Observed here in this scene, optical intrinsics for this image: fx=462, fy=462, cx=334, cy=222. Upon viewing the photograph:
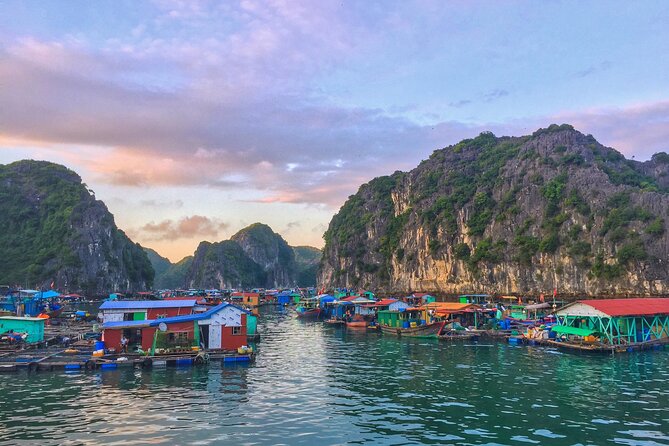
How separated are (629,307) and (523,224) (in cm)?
8953

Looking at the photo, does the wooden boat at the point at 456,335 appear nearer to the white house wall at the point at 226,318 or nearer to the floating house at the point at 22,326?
the white house wall at the point at 226,318

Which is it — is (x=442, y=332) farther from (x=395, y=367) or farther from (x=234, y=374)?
(x=234, y=374)

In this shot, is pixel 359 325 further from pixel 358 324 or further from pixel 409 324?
pixel 409 324

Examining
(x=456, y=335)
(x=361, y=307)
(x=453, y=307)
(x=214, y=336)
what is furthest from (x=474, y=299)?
(x=214, y=336)

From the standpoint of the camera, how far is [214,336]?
40.2 m

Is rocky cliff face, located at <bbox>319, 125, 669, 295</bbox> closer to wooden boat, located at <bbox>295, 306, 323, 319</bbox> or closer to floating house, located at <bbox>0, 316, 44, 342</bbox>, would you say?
wooden boat, located at <bbox>295, 306, 323, 319</bbox>

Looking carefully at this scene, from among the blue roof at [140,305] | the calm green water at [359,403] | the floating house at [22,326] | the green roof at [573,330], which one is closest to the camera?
the calm green water at [359,403]

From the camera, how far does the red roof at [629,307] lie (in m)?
42.4

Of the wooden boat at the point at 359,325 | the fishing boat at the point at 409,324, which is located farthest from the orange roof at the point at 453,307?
the wooden boat at the point at 359,325

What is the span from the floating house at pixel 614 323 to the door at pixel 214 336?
3233 centimetres

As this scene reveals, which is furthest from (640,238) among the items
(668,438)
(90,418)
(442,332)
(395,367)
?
(90,418)

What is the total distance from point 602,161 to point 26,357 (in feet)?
488

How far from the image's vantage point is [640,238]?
10025 cm

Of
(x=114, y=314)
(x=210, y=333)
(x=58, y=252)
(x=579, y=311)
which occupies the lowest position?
(x=210, y=333)
